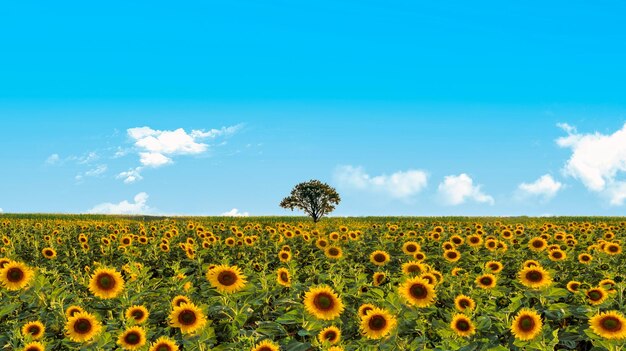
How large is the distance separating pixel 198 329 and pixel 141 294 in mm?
1561

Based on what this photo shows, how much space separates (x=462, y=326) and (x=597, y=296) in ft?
6.87

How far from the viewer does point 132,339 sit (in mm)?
5699

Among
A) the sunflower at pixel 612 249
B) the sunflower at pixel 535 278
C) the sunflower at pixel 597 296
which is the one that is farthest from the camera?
the sunflower at pixel 612 249

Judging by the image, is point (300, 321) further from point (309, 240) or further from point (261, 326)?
point (309, 240)

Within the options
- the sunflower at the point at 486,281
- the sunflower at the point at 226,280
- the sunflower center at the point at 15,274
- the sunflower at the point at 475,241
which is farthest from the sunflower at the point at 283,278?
the sunflower at the point at 475,241

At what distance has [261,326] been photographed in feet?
19.4

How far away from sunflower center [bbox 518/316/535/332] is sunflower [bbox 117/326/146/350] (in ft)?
12.2

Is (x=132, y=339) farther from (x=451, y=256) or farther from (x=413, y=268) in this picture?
(x=451, y=256)

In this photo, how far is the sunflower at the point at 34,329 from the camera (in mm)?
6190

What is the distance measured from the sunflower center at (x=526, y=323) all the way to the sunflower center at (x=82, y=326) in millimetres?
4331

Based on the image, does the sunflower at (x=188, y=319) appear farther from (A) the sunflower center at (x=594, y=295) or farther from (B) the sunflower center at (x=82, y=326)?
(A) the sunflower center at (x=594, y=295)

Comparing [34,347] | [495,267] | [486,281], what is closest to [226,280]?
[34,347]

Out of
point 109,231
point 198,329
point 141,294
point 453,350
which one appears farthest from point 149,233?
point 453,350

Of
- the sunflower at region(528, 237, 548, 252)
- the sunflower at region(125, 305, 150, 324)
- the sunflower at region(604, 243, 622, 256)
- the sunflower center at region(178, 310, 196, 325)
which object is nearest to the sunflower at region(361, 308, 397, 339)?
the sunflower center at region(178, 310, 196, 325)
